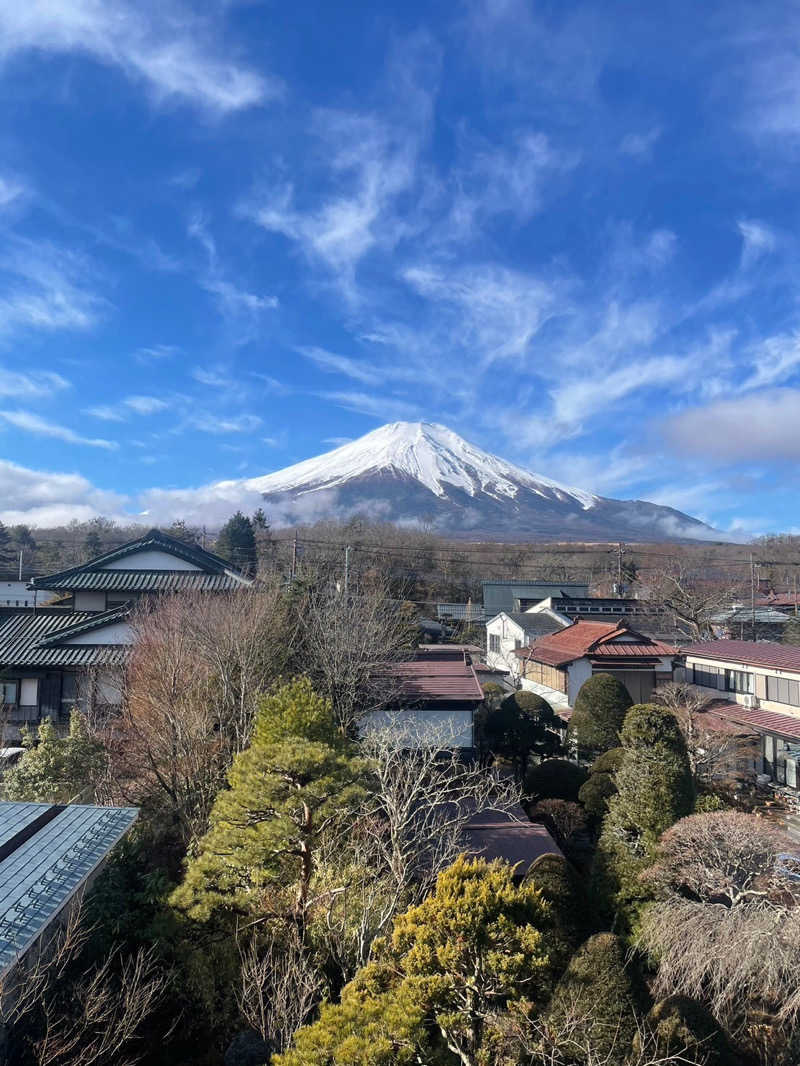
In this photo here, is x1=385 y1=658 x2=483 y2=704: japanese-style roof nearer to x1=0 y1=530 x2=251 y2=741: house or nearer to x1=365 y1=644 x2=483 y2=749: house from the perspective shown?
x1=365 y1=644 x2=483 y2=749: house

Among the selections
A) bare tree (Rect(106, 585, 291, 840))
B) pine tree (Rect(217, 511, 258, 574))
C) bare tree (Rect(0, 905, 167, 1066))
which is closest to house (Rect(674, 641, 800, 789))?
bare tree (Rect(106, 585, 291, 840))

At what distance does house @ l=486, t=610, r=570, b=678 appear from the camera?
30.5 meters

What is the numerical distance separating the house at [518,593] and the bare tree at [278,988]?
33726 mm

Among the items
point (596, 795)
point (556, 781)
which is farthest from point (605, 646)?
point (596, 795)

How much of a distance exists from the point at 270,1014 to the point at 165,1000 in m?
2.22

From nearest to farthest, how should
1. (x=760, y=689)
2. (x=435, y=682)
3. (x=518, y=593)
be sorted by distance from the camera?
(x=435, y=682)
(x=760, y=689)
(x=518, y=593)

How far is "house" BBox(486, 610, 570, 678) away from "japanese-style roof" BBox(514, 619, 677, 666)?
5.04 meters

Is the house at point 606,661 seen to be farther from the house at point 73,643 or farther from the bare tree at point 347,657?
the house at point 73,643

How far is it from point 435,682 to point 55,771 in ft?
27.9

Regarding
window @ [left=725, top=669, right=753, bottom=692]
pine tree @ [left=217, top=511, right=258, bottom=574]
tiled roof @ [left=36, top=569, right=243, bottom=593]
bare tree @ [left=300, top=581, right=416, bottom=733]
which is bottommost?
window @ [left=725, top=669, right=753, bottom=692]

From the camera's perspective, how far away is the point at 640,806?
9648 mm

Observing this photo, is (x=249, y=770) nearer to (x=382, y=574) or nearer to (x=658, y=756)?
(x=658, y=756)

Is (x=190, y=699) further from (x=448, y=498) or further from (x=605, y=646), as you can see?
(x=448, y=498)

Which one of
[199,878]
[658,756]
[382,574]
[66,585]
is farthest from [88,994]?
[382,574]
